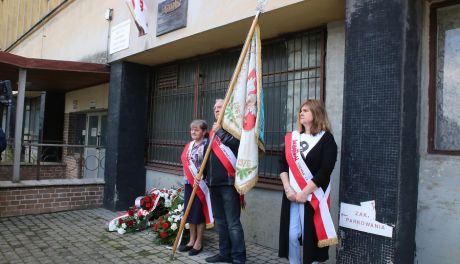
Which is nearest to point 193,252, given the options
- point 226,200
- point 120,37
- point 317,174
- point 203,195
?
point 203,195

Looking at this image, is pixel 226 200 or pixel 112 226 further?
pixel 112 226

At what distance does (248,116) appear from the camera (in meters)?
4.00

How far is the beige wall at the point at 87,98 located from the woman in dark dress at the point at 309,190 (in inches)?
258

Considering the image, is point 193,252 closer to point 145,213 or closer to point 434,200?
point 145,213

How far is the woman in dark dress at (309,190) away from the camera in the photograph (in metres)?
3.33

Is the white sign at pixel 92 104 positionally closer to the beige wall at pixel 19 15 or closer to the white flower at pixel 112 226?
the beige wall at pixel 19 15

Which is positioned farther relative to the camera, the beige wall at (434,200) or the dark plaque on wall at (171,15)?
the dark plaque on wall at (171,15)

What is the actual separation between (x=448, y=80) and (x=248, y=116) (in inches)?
73.0

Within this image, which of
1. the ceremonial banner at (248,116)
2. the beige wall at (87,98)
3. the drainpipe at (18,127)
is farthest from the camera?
the beige wall at (87,98)

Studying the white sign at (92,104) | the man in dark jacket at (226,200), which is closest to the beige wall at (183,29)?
the white sign at (92,104)

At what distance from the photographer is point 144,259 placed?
14.7 ft

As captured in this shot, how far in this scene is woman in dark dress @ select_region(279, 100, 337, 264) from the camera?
333 centimetres

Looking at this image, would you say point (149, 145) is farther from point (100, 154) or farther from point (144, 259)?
point (144, 259)

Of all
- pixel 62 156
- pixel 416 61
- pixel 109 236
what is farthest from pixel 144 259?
pixel 62 156
